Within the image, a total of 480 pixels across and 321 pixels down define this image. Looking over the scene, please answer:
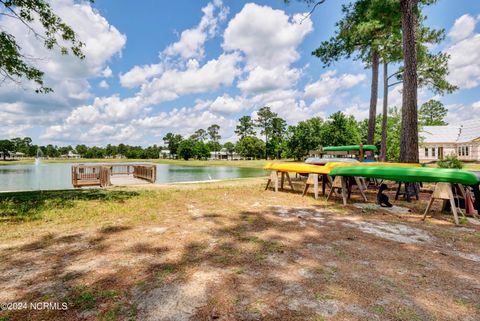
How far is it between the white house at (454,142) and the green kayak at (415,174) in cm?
3674

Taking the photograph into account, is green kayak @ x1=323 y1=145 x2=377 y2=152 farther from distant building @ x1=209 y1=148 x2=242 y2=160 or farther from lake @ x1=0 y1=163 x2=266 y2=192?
distant building @ x1=209 y1=148 x2=242 y2=160

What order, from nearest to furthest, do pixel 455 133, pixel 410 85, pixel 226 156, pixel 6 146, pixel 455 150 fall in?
pixel 410 85 → pixel 455 150 → pixel 455 133 → pixel 6 146 → pixel 226 156

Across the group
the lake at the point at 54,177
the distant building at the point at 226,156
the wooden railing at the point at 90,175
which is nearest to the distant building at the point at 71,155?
the distant building at the point at 226,156

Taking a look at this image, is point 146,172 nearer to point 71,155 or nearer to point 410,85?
point 410,85

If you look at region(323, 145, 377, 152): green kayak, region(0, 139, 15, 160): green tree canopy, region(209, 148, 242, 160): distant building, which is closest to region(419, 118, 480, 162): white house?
region(323, 145, 377, 152): green kayak

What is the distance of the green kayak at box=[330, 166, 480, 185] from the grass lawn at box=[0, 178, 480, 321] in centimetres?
85

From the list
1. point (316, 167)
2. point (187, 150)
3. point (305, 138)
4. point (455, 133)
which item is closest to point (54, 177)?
point (316, 167)

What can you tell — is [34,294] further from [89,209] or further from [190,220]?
[89,209]

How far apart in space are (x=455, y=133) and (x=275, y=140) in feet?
133

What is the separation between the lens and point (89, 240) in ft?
13.2

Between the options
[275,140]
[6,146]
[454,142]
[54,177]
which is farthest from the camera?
[6,146]

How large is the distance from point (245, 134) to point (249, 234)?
8023 centimetres

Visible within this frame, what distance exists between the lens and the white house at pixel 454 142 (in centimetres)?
3603

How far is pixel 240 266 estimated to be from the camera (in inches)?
119
